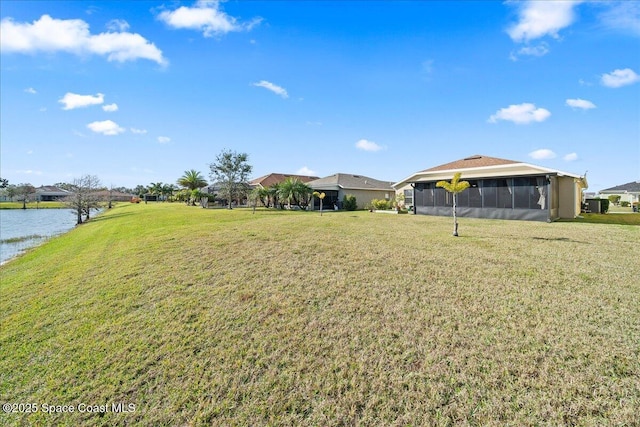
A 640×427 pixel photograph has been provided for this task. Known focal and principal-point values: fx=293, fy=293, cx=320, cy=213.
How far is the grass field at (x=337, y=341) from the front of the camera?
3.53 metres

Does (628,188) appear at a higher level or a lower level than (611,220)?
higher

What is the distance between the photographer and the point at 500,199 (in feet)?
58.3

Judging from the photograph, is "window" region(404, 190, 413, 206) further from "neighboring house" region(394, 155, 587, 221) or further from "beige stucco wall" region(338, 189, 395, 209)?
"beige stucco wall" region(338, 189, 395, 209)

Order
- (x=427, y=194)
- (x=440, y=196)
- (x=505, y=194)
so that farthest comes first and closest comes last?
(x=427, y=194) < (x=440, y=196) < (x=505, y=194)

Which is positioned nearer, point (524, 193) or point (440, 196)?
point (524, 193)

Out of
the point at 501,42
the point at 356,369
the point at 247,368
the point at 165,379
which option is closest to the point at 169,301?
the point at 165,379

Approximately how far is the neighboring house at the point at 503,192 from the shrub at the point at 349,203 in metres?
8.41

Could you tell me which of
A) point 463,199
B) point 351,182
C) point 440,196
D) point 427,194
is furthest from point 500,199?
point 351,182

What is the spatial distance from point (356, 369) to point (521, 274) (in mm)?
5101

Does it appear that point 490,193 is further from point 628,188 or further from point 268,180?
point 628,188

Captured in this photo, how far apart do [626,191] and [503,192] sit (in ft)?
114

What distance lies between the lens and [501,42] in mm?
14859

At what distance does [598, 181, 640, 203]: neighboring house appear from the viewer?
35406 millimetres

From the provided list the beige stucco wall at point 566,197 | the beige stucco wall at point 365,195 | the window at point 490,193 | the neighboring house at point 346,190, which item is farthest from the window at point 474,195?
the beige stucco wall at point 365,195
